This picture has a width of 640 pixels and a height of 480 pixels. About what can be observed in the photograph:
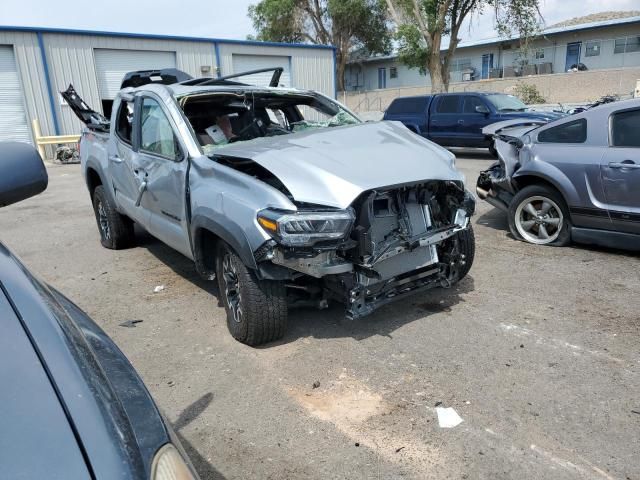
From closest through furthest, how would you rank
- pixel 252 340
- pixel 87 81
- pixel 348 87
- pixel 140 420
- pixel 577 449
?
pixel 140 420 → pixel 577 449 → pixel 252 340 → pixel 87 81 → pixel 348 87

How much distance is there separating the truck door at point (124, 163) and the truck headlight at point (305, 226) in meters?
2.24

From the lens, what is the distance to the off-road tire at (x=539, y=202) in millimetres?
5855

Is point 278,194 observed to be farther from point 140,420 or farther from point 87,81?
point 87,81

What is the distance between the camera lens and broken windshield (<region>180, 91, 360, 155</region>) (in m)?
5.20

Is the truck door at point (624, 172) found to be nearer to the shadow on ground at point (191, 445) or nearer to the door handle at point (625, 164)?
the door handle at point (625, 164)

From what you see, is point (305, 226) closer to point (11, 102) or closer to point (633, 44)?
point (11, 102)

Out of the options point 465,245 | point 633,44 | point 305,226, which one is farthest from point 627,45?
point 305,226

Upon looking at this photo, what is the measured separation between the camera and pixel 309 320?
4.33 meters

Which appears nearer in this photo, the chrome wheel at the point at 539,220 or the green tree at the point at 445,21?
the chrome wheel at the point at 539,220

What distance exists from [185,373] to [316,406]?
1004mm

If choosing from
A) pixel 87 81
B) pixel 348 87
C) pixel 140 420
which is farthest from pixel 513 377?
pixel 348 87

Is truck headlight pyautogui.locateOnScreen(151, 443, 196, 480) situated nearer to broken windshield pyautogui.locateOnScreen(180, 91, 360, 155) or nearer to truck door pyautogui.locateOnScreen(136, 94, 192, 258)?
truck door pyautogui.locateOnScreen(136, 94, 192, 258)

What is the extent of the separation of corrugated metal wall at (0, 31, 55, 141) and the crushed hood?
53.9ft

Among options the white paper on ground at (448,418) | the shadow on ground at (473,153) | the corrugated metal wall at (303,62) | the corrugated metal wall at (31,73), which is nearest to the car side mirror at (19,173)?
the white paper on ground at (448,418)
